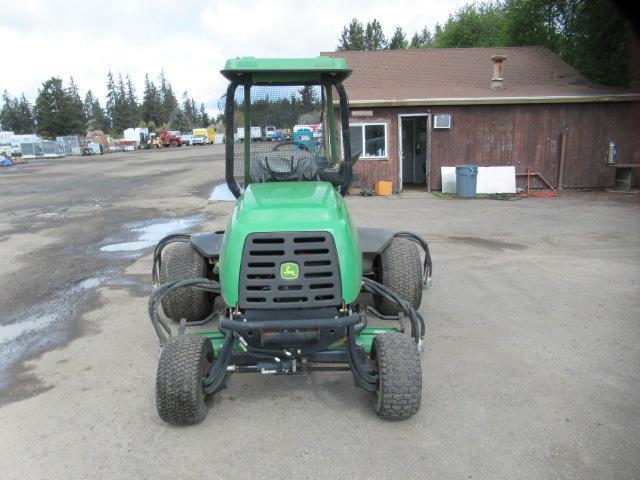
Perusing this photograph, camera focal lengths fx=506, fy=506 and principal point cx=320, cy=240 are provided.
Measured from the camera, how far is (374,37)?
70.6 meters

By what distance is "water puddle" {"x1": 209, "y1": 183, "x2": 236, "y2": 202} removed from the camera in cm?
1445

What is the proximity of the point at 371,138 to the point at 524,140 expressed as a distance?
4.42m

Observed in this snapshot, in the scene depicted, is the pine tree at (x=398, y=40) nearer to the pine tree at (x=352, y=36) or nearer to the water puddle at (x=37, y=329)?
the pine tree at (x=352, y=36)

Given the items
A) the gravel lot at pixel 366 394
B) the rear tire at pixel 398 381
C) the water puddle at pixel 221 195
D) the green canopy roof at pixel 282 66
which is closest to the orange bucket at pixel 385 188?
the water puddle at pixel 221 195

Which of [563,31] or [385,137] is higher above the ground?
[563,31]

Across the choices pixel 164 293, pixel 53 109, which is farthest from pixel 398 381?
pixel 53 109

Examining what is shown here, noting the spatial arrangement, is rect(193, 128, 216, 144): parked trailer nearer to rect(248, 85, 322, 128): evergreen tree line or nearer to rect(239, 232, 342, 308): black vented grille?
rect(248, 85, 322, 128): evergreen tree line

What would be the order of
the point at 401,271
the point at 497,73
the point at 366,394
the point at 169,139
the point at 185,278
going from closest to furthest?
the point at 366,394
the point at 185,278
the point at 401,271
the point at 497,73
the point at 169,139

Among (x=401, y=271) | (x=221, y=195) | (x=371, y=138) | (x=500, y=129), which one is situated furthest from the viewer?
(x=221, y=195)

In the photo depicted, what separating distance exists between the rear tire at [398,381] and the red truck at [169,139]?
59.4m

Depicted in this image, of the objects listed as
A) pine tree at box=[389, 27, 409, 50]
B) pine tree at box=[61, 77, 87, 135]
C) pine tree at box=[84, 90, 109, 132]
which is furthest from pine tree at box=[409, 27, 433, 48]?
pine tree at box=[84, 90, 109, 132]

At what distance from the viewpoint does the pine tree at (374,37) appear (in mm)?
67938

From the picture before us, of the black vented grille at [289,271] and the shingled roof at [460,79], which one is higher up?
the shingled roof at [460,79]

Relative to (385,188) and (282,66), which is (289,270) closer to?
(282,66)
